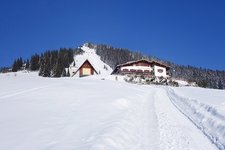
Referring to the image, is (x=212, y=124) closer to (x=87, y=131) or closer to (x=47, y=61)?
(x=87, y=131)

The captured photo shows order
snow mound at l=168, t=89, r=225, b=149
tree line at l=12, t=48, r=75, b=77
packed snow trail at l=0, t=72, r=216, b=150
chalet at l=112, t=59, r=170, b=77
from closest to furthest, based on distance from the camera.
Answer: packed snow trail at l=0, t=72, r=216, b=150, snow mound at l=168, t=89, r=225, b=149, chalet at l=112, t=59, r=170, b=77, tree line at l=12, t=48, r=75, b=77

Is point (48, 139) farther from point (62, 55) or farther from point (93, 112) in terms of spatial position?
point (62, 55)

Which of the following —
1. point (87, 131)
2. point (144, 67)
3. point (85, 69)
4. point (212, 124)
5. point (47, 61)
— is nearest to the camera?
point (87, 131)

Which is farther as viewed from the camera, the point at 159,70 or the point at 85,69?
the point at 85,69

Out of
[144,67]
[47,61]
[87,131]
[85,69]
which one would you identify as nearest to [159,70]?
[144,67]

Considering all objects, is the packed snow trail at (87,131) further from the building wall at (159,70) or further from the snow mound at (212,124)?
the building wall at (159,70)

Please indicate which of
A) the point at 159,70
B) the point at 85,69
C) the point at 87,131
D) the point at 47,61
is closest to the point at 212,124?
the point at 87,131

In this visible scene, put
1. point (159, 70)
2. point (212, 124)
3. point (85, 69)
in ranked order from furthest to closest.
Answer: point (85, 69) < point (159, 70) < point (212, 124)

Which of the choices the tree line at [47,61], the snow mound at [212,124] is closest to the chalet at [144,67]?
the tree line at [47,61]

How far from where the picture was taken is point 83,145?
1018cm

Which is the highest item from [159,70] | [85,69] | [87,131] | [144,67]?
[144,67]

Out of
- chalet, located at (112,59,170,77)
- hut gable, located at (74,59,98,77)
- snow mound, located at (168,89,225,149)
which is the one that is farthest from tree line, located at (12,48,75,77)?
snow mound, located at (168,89,225,149)

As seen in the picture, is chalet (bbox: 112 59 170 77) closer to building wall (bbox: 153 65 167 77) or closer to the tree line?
building wall (bbox: 153 65 167 77)

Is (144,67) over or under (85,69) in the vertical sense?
over
